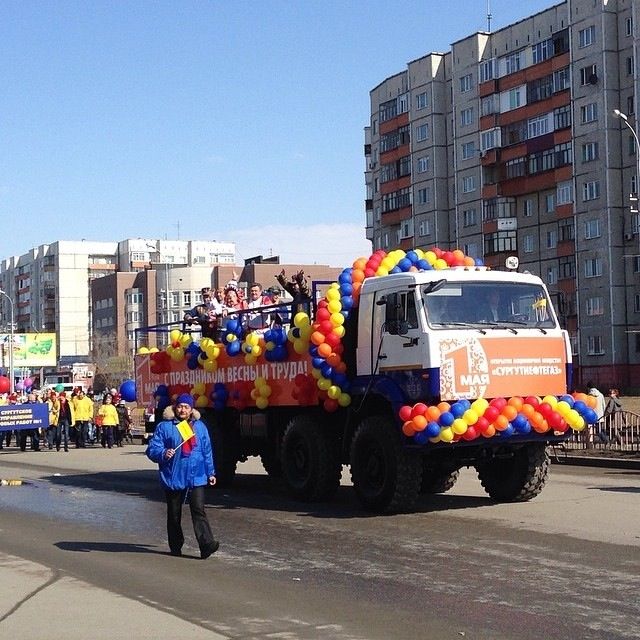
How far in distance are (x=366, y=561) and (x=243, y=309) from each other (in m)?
7.47

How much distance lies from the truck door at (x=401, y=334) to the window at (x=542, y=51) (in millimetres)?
60619

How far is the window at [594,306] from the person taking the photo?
227 ft

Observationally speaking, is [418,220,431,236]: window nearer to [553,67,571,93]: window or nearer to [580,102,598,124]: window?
[553,67,571,93]: window

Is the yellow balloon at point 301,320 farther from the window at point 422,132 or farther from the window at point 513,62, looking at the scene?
the window at point 422,132

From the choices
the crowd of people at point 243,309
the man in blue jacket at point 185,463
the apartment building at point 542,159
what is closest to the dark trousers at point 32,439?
the crowd of people at point 243,309

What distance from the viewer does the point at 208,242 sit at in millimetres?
169875

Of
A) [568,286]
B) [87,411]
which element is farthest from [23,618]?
[568,286]

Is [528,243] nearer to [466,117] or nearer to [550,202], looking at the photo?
[550,202]

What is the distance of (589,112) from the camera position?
6875 cm

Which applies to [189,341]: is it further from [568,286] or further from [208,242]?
[208,242]

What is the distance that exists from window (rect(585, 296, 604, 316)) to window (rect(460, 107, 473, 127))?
16491 millimetres

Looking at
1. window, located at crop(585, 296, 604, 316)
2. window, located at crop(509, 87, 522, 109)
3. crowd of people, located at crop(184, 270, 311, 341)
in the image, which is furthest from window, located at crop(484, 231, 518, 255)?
crowd of people, located at crop(184, 270, 311, 341)

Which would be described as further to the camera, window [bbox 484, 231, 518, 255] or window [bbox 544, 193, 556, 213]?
window [bbox 484, 231, 518, 255]

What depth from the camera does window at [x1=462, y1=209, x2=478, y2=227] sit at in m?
79.3
